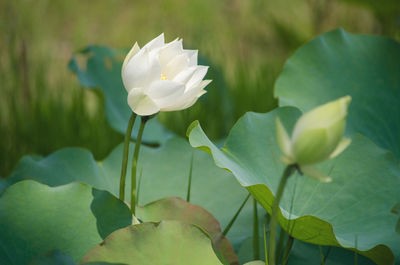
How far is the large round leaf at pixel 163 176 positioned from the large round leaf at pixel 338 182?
Result: 0.12 meters

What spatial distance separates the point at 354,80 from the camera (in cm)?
107

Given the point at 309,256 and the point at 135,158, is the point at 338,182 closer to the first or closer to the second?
the point at 309,256

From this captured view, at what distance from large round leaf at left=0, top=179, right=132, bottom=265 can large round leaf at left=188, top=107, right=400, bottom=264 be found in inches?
7.5

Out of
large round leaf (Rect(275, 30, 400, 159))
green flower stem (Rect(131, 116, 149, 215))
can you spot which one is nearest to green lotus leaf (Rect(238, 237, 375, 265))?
green flower stem (Rect(131, 116, 149, 215))

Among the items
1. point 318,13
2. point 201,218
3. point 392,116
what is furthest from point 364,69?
point 318,13

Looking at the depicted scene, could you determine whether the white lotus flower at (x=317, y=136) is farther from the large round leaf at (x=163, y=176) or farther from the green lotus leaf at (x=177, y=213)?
the large round leaf at (x=163, y=176)

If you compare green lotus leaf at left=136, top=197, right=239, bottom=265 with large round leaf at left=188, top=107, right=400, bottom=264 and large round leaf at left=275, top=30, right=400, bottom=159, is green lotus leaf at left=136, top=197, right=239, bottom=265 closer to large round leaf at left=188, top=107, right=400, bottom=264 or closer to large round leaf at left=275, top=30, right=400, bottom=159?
large round leaf at left=188, top=107, right=400, bottom=264

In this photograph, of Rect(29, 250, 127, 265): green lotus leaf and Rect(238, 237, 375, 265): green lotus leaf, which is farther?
Rect(238, 237, 375, 265): green lotus leaf

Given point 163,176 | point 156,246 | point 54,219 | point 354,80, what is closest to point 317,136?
point 156,246

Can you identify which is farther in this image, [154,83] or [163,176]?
[163,176]

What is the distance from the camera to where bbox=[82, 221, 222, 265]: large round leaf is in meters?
0.55

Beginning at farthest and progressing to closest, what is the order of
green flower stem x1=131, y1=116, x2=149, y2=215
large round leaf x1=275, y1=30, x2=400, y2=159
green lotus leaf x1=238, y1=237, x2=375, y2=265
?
large round leaf x1=275, y1=30, x2=400, y2=159
green lotus leaf x1=238, y1=237, x2=375, y2=265
green flower stem x1=131, y1=116, x2=149, y2=215

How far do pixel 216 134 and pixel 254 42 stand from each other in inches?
91.1

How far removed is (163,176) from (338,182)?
13.0 inches
